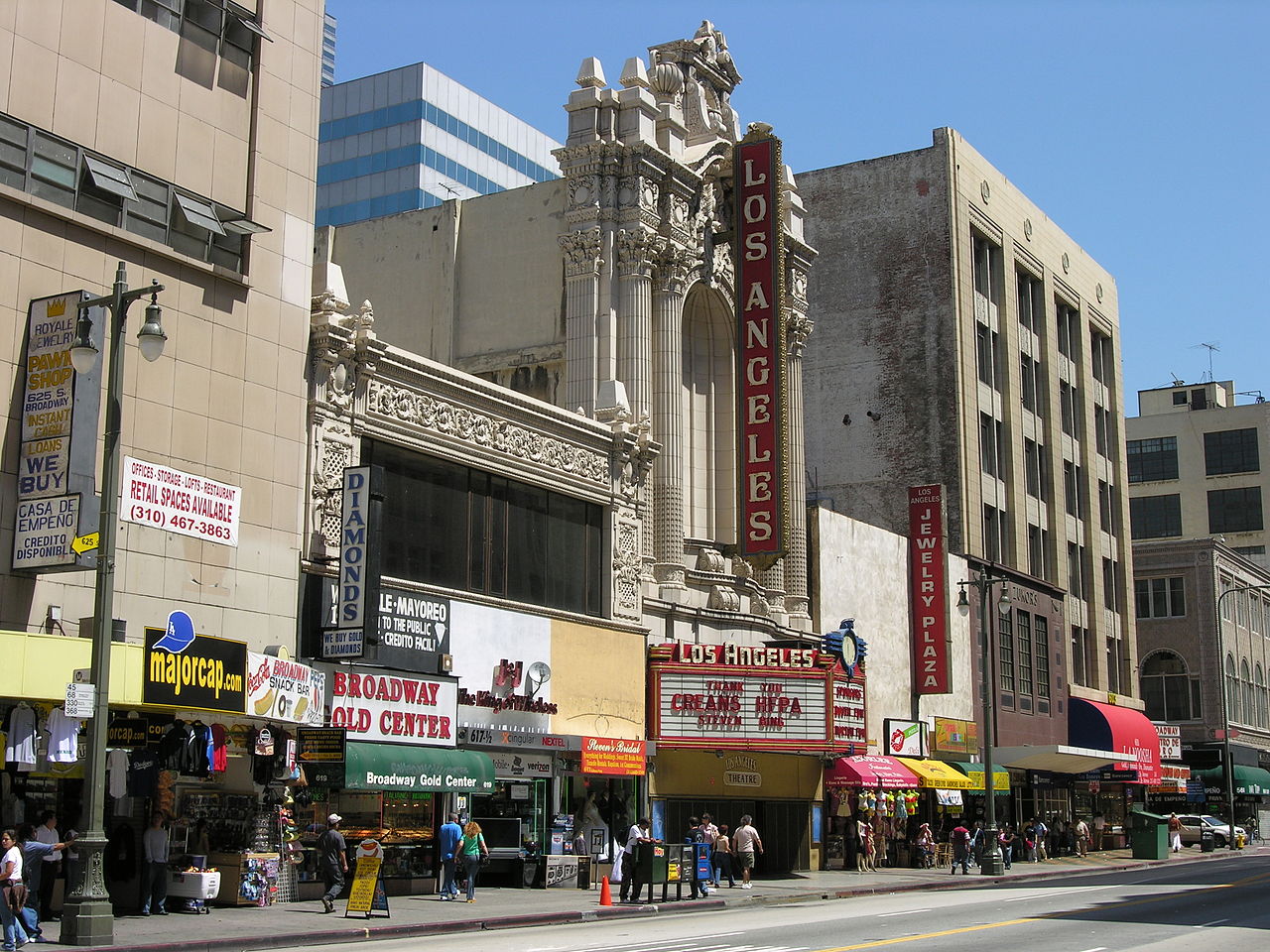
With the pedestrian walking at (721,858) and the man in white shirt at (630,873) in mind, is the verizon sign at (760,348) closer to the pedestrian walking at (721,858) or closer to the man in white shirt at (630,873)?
the pedestrian walking at (721,858)

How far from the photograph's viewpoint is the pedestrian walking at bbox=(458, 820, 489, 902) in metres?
27.0

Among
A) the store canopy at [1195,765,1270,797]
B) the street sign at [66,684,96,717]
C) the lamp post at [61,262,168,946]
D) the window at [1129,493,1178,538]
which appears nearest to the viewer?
the lamp post at [61,262,168,946]

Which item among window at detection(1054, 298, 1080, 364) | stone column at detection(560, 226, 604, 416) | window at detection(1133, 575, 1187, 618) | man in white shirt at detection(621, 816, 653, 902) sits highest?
window at detection(1054, 298, 1080, 364)

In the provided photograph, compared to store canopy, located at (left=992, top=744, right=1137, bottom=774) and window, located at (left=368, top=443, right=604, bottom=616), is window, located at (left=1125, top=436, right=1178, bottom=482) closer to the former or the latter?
store canopy, located at (left=992, top=744, right=1137, bottom=774)

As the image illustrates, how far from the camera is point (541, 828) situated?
32812 millimetres

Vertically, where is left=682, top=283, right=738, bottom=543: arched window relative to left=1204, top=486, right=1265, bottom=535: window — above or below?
below

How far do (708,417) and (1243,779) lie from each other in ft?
151

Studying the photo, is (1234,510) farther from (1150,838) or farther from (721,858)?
(721,858)

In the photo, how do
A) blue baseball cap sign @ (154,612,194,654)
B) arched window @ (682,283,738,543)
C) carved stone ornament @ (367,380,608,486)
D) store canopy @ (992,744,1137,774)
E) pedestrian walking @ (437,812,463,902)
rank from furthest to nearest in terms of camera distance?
store canopy @ (992,744,1137,774) < arched window @ (682,283,738,543) < carved stone ornament @ (367,380,608,486) < pedestrian walking @ (437,812,463,902) < blue baseball cap sign @ (154,612,194,654)

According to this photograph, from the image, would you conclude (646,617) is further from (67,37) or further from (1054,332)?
(1054,332)

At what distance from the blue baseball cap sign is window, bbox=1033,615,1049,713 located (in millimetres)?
40066

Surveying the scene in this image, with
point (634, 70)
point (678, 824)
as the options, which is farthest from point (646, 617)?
point (634, 70)

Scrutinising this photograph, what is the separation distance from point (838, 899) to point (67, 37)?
22.4 m

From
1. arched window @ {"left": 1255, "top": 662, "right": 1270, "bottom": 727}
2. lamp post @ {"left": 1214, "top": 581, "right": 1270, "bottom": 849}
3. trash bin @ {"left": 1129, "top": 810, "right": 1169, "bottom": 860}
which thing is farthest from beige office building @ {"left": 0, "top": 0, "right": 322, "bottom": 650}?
arched window @ {"left": 1255, "top": 662, "right": 1270, "bottom": 727}
